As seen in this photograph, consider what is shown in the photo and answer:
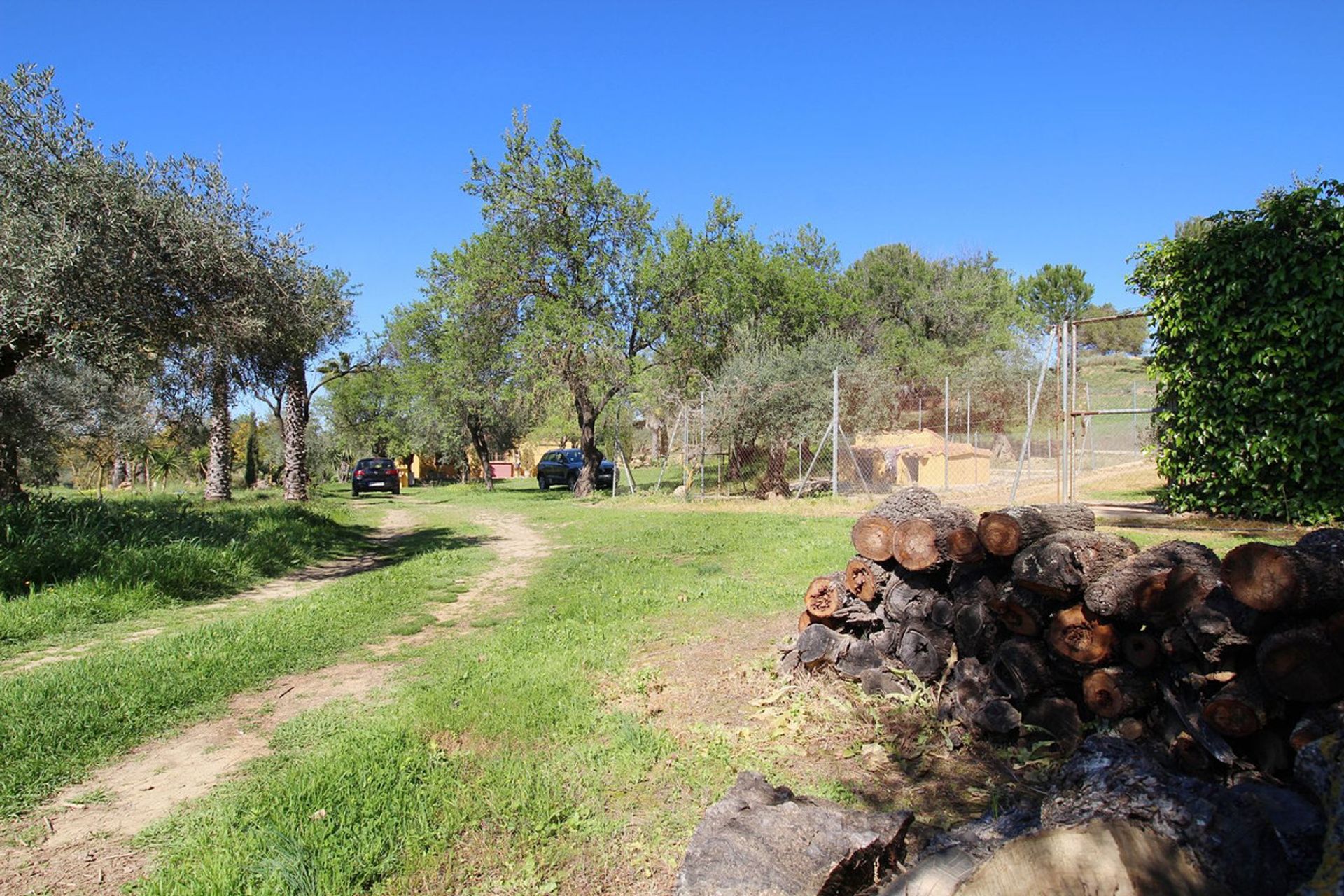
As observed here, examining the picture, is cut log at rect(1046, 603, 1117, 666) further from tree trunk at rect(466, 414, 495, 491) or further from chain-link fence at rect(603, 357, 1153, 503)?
tree trunk at rect(466, 414, 495, 491)

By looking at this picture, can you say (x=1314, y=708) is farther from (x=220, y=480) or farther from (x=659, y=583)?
(x=220, y=480)

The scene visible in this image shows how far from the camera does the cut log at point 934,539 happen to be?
434 centimetres

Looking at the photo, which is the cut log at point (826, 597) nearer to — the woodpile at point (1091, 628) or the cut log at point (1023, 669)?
the woodpile at point (1091, 628)

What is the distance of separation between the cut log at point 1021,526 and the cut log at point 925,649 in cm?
70

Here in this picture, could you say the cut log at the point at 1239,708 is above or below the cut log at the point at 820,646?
above

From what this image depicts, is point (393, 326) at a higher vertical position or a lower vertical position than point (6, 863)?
higher

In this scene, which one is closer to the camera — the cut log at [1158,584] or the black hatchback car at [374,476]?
the cut log at [1158,584]

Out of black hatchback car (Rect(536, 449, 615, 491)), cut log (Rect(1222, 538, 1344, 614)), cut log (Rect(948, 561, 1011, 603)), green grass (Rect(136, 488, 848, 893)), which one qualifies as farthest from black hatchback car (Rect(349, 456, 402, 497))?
cut log (Rect(1222, 538, 1344, 614))

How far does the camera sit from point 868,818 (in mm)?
2852

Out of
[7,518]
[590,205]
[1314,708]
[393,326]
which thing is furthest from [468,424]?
[1314,708]

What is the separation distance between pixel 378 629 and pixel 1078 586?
19.8 ft

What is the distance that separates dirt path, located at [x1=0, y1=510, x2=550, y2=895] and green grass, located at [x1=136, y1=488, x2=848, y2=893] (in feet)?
0.58

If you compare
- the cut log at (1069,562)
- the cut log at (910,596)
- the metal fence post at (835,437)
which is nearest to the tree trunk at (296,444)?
the metal fence post at (835,437)

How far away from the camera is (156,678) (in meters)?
5.23
